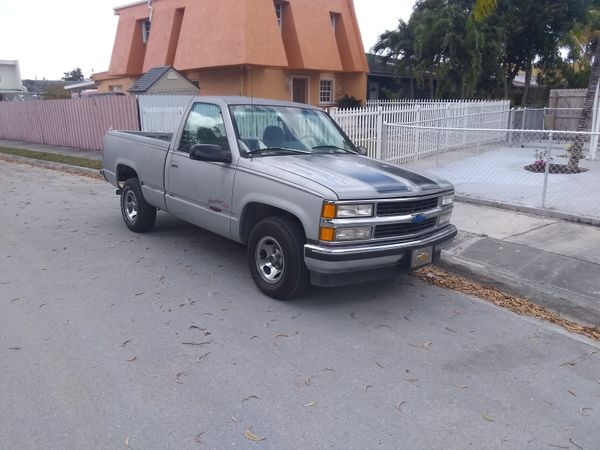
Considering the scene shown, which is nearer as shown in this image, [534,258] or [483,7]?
[534,258]

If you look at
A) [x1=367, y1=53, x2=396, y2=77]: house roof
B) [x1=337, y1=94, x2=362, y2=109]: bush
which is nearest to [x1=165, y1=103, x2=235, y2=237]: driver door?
[x1=337, y1=94, x2=362, y2=109]: bush

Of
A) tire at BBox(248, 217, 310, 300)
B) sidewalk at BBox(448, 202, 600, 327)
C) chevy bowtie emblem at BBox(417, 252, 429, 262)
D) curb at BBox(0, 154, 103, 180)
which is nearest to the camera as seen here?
tire at BBox(248, 217, 310, 300)

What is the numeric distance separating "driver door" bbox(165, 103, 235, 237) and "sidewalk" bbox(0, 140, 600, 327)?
2632 mm

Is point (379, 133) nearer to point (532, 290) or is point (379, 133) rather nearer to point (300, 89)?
point (532, 290)

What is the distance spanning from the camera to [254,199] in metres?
4.93

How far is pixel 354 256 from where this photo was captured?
435cm

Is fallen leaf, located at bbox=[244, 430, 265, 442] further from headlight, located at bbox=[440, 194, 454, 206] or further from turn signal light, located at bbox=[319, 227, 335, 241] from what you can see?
headlight, located at bbox=[440, 194, 454, 206]

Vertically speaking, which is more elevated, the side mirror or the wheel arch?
the side mirror

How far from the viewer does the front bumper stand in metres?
4.31

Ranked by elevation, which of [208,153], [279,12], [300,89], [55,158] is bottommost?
[55,158]

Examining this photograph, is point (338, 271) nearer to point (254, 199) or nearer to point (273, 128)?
point (254, 199)

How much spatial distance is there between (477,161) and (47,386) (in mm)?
12084

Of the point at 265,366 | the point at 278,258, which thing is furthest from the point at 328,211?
the point at 265,366

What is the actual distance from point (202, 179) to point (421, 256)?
249 cm
